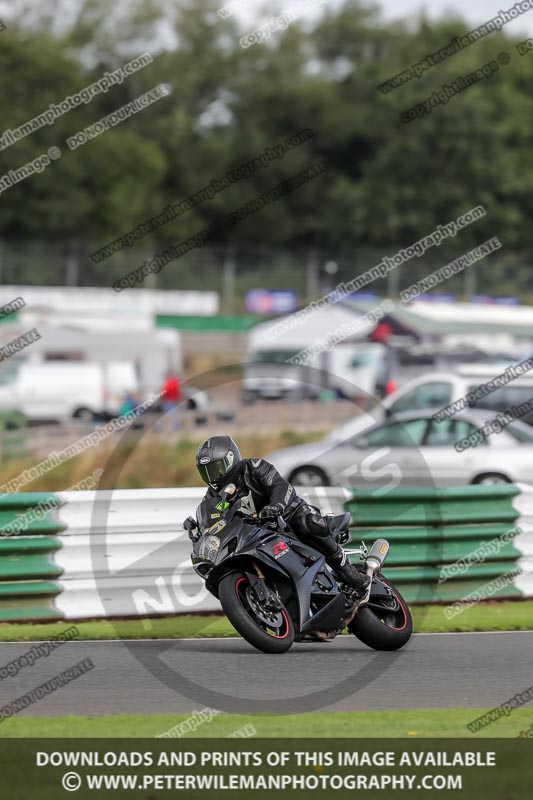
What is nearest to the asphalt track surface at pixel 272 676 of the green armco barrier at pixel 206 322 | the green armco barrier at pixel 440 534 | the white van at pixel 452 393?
the green armco barrier at pixel 440 534

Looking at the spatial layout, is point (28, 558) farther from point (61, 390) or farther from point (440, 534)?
point (61, 390)

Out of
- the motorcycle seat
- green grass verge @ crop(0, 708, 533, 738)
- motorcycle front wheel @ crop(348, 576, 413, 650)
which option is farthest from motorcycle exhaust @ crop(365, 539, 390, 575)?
green grass verge @ crop(0, 708, 533, 738)

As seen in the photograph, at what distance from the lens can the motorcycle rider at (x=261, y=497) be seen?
26.0 ft

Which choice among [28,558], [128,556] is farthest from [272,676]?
[28,558]

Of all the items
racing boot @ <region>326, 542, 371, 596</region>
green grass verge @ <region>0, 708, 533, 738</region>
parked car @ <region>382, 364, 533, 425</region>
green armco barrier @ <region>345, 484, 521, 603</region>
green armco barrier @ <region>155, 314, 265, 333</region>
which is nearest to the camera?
green grass verge @ <region>0, 708, 533, 738</region>

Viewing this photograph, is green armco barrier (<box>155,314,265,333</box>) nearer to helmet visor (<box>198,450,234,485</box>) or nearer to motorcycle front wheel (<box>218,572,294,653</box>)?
helmet visor (<box>198,450,234,485</box>)

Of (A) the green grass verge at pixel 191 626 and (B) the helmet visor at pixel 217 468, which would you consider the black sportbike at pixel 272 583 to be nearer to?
(B) the helmet visor at pixel 217 468

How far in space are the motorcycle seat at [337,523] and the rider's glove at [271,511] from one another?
0.47 metres

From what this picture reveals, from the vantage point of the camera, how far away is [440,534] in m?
10.8

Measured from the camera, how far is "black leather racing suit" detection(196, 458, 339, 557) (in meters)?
8.00

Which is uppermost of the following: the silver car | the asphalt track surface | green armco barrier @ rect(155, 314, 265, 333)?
green armco barrier @ rect(155, 314, 265, 333)

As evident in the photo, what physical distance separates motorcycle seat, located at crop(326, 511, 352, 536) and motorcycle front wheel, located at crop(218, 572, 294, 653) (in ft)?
2.10

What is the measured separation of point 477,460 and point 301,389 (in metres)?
18.7

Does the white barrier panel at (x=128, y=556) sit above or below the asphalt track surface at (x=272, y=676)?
above
